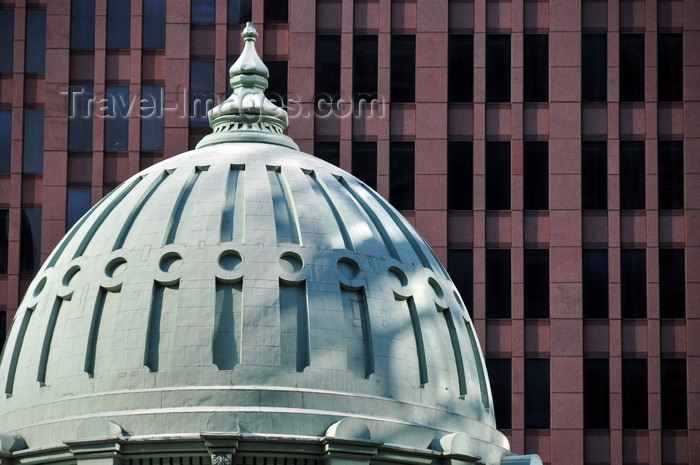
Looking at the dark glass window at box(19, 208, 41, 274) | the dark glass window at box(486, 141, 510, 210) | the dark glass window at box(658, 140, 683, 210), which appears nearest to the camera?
the dark glass window at box(486, 141, 510, 210)

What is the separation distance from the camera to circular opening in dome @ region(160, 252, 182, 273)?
4616 cm

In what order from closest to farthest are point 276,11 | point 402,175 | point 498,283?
point 498,283 < point 402,175 < point 276,11

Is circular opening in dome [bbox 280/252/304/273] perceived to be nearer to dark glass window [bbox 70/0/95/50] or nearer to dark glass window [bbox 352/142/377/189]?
dark glass window [bbox 352/142/377/189]

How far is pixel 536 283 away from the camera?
78875 millimetres

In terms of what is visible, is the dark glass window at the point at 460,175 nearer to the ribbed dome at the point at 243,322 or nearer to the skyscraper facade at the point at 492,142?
the skyscraper facade at the point at 492,142

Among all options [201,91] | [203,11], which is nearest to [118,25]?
[203,11]

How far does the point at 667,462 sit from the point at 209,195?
3456 cm

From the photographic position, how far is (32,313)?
4906 cm

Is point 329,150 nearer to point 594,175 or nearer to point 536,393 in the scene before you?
point 594,175

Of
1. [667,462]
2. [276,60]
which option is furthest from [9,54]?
[667,462]

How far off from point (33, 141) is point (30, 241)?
4.29 m

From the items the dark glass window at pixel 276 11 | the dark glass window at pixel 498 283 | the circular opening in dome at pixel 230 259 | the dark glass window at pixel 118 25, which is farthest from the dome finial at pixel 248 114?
the dark glass window at pixel 118 25

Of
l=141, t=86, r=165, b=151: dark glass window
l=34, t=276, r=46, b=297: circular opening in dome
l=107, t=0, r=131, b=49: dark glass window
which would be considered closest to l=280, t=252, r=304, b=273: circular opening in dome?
l=34, t=276, r=46, b=297: circular opening in dome

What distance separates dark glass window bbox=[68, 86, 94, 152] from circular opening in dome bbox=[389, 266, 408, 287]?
118 feet
